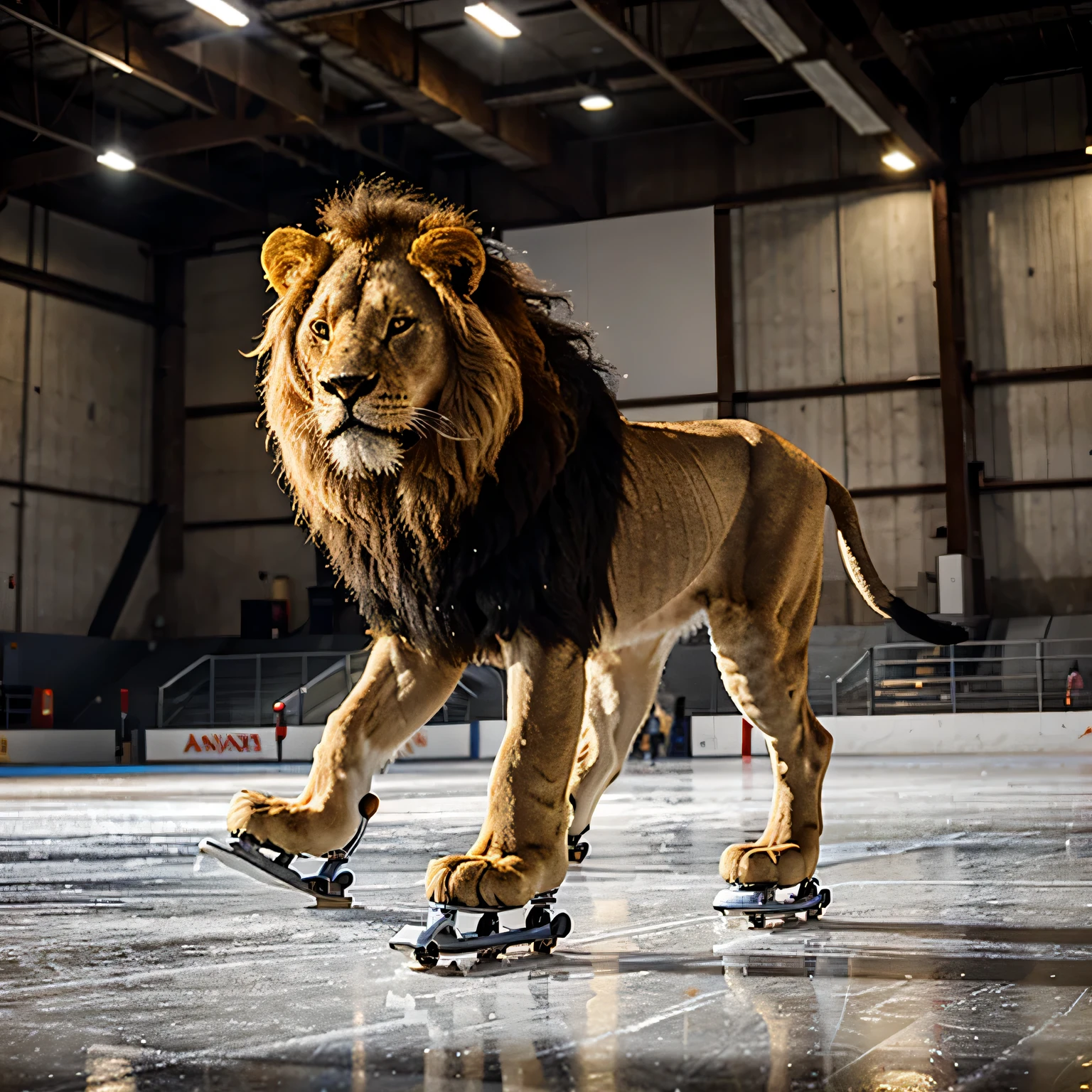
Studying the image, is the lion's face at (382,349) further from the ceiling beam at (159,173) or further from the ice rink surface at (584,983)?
the ceiling beam at (159,173)

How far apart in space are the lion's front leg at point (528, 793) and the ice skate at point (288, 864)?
0.34 meters

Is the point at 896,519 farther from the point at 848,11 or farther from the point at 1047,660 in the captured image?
the point at 848,11

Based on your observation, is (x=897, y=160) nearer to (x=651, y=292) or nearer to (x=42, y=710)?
(x=651, y=292)

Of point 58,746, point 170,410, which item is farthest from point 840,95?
point 170,410

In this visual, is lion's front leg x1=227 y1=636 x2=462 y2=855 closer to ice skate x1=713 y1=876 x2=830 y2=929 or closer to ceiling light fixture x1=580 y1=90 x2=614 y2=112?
ice skate x1=713 y1=876 x2=830 y2=929

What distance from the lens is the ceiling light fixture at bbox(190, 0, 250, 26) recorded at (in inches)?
643

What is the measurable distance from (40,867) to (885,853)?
3.17 meters

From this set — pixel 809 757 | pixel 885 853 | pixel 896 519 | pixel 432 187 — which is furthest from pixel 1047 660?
pixel 809 757

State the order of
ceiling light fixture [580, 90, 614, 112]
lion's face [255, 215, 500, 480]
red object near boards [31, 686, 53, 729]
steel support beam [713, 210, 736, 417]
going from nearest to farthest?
lion's face [255, 215, 500, 480], ceiling light fixture [580, 90, 614, 112], red object near boards [31, 686, 53, 729], steel support beam [713, 210, 736, 417]

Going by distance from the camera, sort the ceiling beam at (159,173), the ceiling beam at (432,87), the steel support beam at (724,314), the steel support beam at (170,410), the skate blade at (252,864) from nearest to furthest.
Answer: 1. the skate blade at (252,864)
2. the ceiling beam at (432,87)
3. the ceiling beam at (159,173)
4. the steel support beam at (724,314)
5. the steel support beam at (170,410)

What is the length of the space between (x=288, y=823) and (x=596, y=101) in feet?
65.9

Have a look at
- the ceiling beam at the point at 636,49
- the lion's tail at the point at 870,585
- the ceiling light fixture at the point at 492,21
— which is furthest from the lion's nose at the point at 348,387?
the ceiling light fixture at the point at 492,21

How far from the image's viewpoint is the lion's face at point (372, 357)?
2.84 metres

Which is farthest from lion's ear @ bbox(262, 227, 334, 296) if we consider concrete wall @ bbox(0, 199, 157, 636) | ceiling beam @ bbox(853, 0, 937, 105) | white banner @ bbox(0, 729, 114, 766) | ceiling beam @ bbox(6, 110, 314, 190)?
concrete wall @ bbox(0, 199, 157, 636)
